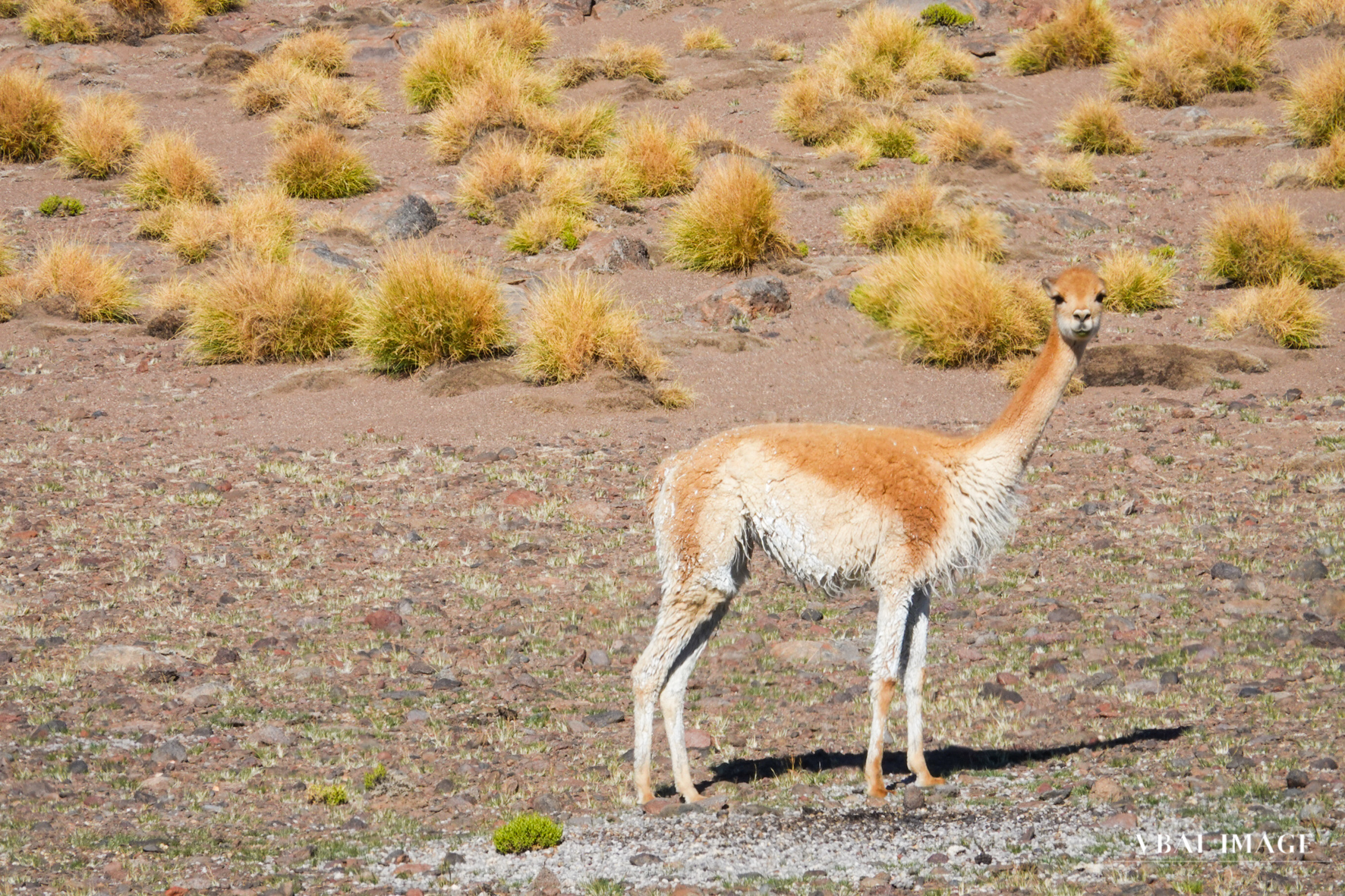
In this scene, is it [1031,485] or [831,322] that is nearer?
[1031,485]

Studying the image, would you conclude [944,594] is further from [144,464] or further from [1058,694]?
[144,464]

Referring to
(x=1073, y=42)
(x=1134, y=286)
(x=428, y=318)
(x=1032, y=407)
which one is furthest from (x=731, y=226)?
(x=1032, y=407)

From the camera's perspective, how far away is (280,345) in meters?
16.5

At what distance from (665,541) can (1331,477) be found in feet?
23.7

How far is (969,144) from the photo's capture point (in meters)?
22.7

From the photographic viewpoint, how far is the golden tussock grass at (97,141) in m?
22.9

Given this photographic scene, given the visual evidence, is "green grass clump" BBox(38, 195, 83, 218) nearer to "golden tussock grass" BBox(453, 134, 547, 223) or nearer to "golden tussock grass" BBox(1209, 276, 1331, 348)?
"golden tussock grass" BBox(453, 134, 547, 223)

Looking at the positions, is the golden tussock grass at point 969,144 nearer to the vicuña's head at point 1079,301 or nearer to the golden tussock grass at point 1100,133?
the golden tussock grass at point 1100,133

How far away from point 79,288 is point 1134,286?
13120 millimetres

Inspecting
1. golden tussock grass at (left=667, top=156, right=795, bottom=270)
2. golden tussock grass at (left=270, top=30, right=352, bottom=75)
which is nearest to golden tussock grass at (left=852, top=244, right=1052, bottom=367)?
golden tussock grass at (left=667, top=156, right=795, bottom=270)

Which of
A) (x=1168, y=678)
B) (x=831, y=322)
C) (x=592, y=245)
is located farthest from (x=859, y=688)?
(x=592, y=245)

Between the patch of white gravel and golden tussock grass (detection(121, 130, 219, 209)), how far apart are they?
1789cm

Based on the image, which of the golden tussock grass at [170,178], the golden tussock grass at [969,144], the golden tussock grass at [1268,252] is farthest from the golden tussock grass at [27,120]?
the golden tussock grass at [1268,252]

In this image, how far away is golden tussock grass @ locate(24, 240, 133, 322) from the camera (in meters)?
17.7
